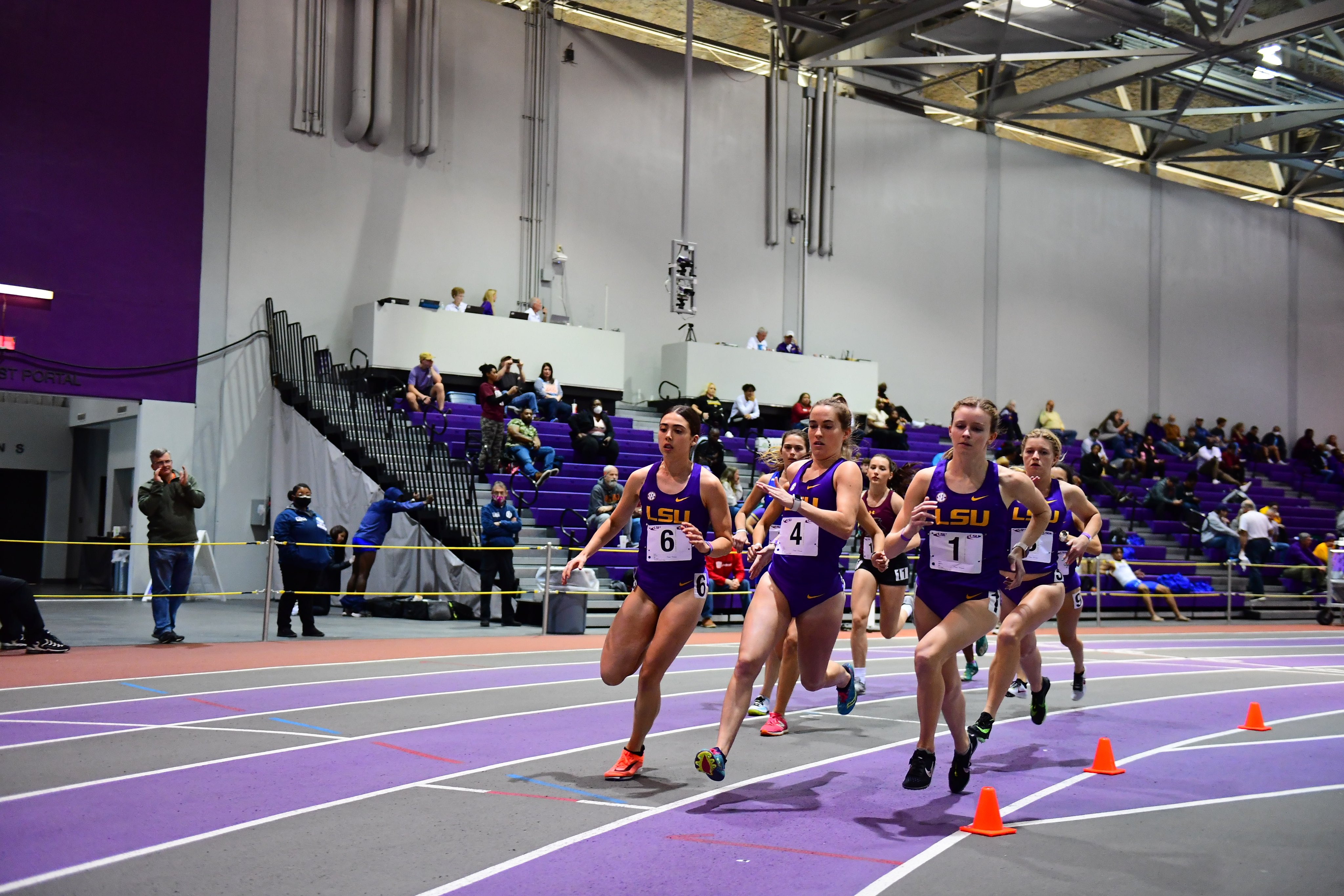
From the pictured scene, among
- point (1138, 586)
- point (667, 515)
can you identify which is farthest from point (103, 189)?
point (1138, 586)

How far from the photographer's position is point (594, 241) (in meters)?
24.1

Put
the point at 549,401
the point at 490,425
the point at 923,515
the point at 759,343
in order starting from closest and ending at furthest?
the point at 923,515
the point at 490,425
the point at 549,401
the point at 759,343

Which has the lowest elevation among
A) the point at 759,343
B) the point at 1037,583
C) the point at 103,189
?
the point at 1037,583

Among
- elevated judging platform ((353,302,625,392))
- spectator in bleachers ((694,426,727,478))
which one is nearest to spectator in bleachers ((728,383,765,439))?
elevated judging platform ((353,302,625,392))

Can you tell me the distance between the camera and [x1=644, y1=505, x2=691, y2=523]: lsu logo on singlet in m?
6.37

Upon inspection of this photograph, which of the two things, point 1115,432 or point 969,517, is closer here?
point 969,517

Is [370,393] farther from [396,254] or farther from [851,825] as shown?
[851,825]

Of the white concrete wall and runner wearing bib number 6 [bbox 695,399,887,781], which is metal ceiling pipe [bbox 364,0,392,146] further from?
runner wearing bib number 6 [bbox 695,399,887,781]

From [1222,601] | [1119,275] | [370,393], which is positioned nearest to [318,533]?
[370,393]

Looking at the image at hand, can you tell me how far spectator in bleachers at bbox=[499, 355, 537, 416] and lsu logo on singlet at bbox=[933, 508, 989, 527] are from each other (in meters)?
13.7

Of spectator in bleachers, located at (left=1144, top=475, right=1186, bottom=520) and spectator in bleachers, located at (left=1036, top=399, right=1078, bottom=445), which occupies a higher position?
spectator in bleachers, located at (left=1036, top=399, right=1078, bottom=445)

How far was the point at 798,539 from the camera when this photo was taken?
6516mm

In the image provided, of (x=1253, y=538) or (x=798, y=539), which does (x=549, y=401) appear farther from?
(x=798, y=539)

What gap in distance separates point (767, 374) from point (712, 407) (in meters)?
2.93
